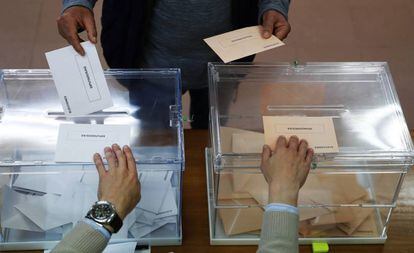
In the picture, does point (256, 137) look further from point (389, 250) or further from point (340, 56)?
point (340, 56)

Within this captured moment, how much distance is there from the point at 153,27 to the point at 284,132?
562 mm

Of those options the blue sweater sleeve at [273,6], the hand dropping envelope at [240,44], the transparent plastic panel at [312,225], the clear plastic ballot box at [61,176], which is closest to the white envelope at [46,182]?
the clear plastic ballot box at [61,176]

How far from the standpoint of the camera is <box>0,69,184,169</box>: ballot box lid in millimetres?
964

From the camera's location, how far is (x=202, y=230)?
3.53ft

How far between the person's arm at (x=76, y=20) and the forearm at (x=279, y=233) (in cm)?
58

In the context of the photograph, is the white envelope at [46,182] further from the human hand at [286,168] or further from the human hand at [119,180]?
the human hand at [286,168]

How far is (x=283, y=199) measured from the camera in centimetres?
85

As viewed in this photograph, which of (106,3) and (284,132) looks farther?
(106,3)

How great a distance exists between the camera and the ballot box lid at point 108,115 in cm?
96

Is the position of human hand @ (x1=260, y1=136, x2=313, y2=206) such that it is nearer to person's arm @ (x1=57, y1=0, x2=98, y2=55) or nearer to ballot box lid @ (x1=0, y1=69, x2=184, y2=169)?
ballot box lid @ (x1=0, y1=69, x2=184, y2=169)

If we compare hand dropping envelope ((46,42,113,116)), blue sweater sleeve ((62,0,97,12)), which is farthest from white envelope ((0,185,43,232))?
blue sweater sleeve ((62,0,97,12))

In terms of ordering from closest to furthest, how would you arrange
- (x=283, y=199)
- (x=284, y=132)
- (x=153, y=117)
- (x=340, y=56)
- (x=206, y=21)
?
(x=283, y=199) < (x=284, y=132) < (x=153, y=117) < (x=206, y=21) < (x=340, y=56)

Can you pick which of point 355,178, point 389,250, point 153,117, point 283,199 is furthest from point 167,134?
point 389,250

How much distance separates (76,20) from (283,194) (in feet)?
2.25
